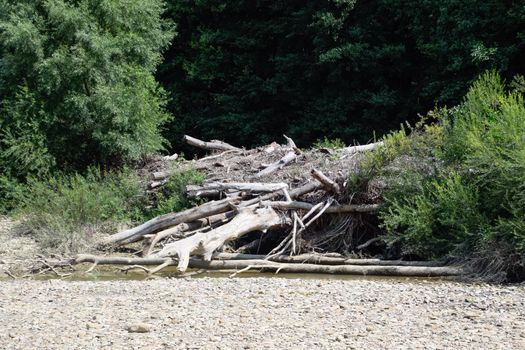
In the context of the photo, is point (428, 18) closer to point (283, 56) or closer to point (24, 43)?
point (283, 56)

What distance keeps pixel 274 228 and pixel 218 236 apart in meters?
1.90

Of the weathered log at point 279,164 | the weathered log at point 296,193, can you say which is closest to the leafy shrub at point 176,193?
the weathered log at point 279,164

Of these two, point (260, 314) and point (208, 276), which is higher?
point (208, 276)

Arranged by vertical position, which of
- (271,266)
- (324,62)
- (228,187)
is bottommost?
(271,266)

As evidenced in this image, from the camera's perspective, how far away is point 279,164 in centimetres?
2061

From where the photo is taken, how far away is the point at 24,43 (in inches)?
939

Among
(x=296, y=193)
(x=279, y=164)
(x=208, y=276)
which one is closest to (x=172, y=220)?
(x=208, y=276)

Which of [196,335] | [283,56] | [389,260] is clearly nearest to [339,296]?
[196,335]

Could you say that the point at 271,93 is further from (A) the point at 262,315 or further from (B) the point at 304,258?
(A) the point at 262,315

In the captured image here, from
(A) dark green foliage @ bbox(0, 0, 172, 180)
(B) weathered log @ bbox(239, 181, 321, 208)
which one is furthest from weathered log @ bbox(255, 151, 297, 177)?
(A) dark green foliage @ bbox(0, 0, 172, 180)

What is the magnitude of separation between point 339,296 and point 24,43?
14.7 meters

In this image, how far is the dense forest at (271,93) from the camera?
16422 millimetres

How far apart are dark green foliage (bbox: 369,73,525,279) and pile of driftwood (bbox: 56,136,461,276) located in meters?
0.66

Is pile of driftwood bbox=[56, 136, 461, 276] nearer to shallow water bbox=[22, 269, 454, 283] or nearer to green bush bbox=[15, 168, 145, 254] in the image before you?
shallow water bbox=[22, 269, 454, 283]
